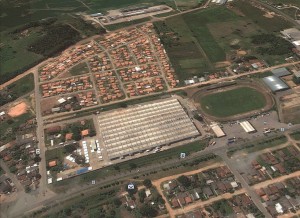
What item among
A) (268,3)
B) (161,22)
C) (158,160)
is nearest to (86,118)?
(158,160)

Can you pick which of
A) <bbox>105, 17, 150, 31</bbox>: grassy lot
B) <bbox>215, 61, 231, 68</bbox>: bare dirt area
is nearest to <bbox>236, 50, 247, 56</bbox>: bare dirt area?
<bbox>215, 61, 231, 68</bbox>: bare dirt area

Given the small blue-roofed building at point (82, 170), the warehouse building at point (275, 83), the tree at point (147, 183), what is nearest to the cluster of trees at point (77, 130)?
the small blue-roofed building at point (82, 170)

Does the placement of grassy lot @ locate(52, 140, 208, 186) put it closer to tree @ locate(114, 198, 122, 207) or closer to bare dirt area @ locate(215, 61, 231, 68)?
tree @ locate(114, 198, 122, 207)

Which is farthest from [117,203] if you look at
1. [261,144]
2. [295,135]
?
[295,135]

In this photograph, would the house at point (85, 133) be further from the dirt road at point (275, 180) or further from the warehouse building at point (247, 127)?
the dirt road at point (275, 180)

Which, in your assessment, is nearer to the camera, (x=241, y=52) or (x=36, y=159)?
(x=36, y=159)

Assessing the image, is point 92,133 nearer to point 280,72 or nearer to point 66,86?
point 66,86

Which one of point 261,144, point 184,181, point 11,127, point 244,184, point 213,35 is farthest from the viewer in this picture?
point 213,35
